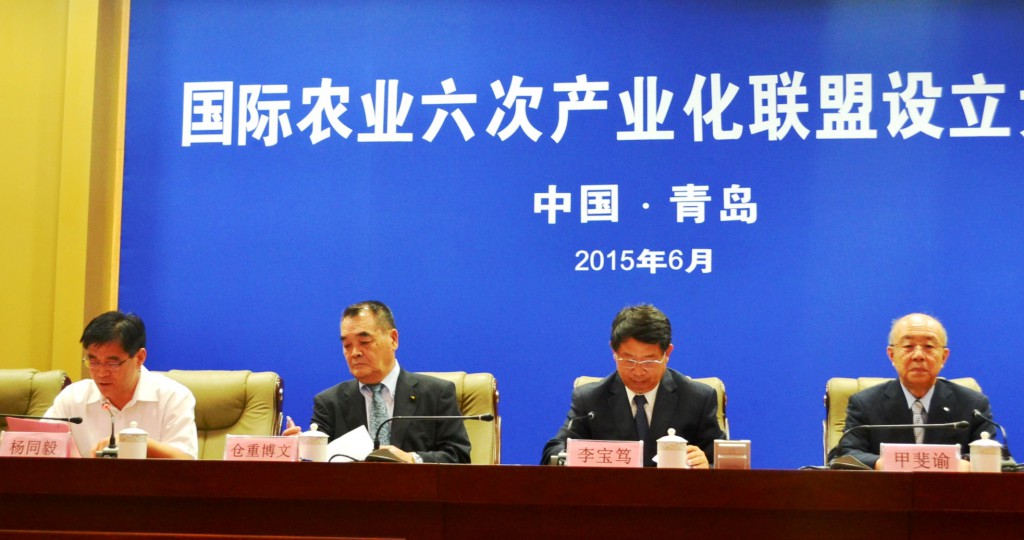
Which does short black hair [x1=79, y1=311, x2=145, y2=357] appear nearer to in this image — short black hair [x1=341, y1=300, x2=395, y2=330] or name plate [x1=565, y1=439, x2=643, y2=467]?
short black hair [x1=341, y1=300, x2=395, y2=330]

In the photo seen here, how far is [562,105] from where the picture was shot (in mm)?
4508

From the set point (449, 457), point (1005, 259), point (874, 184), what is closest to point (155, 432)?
point (449, 457)

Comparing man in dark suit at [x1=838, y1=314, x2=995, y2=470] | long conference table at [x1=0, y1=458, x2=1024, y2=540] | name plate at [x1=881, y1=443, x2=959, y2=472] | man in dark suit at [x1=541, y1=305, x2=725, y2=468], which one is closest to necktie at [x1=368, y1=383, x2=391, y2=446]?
man in dark suit at [x1=541, y1=305, x2=725, y2=468]

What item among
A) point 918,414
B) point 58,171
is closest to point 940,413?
point 918,414

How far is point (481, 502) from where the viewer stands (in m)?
2.20

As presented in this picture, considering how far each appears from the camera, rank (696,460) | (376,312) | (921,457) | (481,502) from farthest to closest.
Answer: (376,312)
(696,460)
(921,457)
(481,502)

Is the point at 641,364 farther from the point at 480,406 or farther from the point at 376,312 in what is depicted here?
the point at 376,312

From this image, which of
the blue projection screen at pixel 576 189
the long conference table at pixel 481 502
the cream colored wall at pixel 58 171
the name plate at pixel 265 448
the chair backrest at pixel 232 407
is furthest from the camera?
the cream colored wall at pixel 58 171

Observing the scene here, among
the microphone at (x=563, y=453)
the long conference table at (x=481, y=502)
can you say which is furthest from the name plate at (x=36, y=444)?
the microphone at (x=563, y=453)

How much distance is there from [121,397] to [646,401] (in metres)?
1.65

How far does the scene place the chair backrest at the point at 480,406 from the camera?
3.60 metres

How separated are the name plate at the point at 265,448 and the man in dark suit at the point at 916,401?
5.58ft

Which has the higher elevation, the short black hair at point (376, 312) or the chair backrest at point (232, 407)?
the short black hair at point (376, 312)

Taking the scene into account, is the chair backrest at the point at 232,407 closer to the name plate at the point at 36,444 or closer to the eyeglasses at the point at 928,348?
the name plate at the point at 36,444
